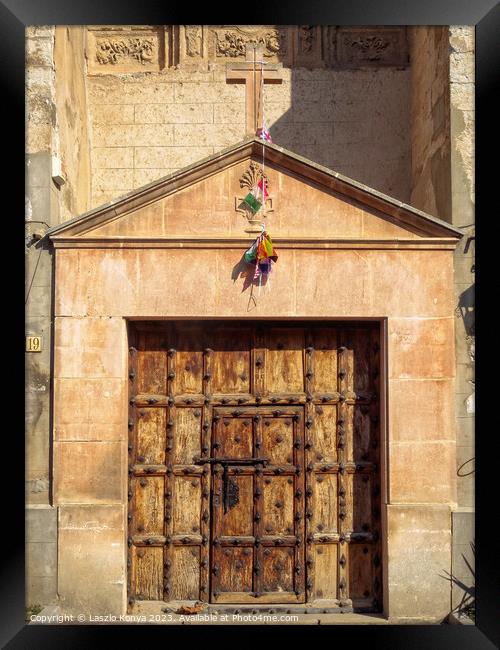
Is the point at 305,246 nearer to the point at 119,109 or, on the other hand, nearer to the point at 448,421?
the point at 448,421

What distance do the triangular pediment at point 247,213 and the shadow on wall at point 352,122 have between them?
208 cm

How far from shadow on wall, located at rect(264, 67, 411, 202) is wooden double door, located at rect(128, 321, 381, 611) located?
268 cm

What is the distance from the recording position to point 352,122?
8219 millimetres

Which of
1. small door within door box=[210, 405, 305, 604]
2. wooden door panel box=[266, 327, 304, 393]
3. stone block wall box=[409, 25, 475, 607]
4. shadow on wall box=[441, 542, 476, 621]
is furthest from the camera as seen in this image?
wooden door panel box=[266, 327, 304, 393]

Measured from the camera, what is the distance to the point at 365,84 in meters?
8.24

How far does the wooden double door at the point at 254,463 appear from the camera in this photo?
6223 mm

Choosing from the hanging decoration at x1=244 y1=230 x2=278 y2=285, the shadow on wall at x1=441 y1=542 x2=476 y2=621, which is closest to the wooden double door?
the hanging decoration at x1=244 y1=230 x2=278 y2=285

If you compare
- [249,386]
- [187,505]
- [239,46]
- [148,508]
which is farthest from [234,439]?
[239,46]

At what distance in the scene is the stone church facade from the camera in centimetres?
602

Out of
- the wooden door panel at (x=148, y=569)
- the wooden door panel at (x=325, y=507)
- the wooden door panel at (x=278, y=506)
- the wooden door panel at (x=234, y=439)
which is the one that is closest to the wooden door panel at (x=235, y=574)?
the wooden door panel at (x=278, y=506)

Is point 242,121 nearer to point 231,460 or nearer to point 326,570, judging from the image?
point 231,460

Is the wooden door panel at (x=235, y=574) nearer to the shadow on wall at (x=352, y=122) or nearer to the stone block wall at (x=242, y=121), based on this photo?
the stone block wall at (x=242, y=121)

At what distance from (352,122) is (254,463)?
438 centimetres

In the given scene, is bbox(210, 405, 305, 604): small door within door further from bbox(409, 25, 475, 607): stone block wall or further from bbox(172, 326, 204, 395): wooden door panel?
bbox(409, 25, 475, 607): stone block wall
